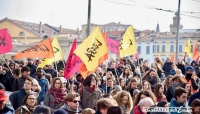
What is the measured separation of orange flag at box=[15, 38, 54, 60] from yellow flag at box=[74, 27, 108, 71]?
2744 millimetres

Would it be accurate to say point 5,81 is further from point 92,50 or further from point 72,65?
point 92,50

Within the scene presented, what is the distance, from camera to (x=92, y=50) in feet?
41.6

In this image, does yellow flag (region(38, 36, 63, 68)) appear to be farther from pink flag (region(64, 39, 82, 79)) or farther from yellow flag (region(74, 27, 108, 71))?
yellow flag (region(74, 27, 108, 71))

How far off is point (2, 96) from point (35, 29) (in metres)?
108

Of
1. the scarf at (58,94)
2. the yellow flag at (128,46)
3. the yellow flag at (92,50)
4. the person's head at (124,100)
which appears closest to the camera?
the person's head at (124,100)

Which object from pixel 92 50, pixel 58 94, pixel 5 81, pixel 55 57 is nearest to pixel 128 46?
pixel 55 57

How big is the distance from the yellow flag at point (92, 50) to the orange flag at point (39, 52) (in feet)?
9.00

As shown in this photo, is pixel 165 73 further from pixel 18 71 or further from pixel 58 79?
pixel 58 79

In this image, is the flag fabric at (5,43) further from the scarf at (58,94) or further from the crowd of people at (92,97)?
the scarf at (58,94)

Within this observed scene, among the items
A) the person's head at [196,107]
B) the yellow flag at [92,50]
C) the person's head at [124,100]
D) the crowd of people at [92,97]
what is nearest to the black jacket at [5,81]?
the crowd of people at [92,97]

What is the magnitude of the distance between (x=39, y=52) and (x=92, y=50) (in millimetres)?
3489

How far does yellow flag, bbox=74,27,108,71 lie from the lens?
1241 cm

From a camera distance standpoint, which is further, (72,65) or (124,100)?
(72,65)

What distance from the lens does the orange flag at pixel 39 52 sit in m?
15.6
